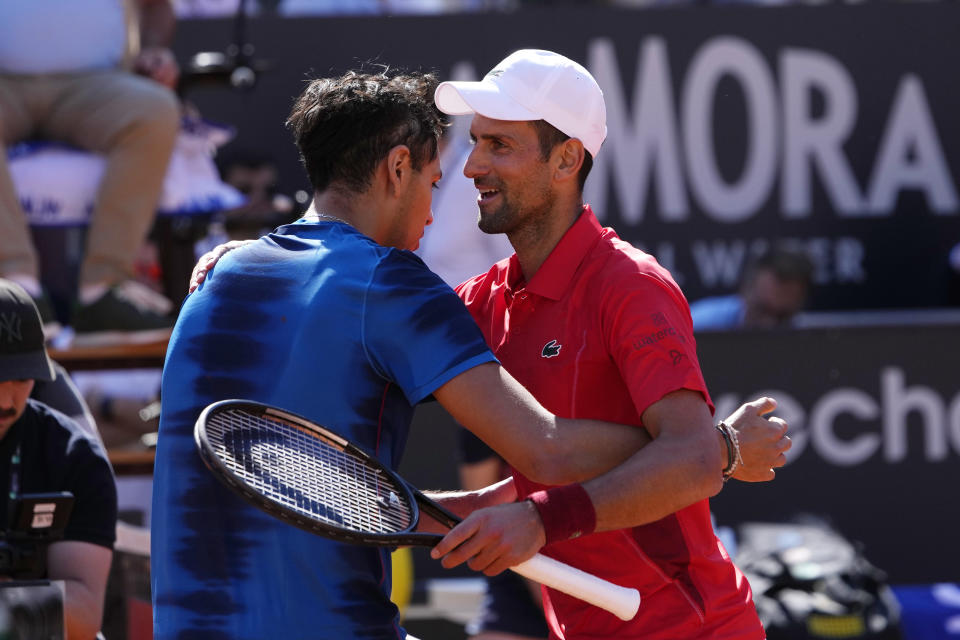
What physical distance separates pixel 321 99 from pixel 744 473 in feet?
3.48

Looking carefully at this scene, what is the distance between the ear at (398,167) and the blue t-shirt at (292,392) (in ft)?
0.64

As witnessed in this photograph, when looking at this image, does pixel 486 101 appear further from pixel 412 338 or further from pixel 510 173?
pixel 412 338

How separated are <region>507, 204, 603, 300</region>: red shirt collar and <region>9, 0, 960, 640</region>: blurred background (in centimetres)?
303

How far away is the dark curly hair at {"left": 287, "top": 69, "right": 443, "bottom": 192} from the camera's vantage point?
250 cm

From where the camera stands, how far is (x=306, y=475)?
2.25 m

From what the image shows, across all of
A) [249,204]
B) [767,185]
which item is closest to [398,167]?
[249,204]

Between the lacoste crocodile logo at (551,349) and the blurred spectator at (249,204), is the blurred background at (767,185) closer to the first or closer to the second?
the blurred spectator at (249,204)

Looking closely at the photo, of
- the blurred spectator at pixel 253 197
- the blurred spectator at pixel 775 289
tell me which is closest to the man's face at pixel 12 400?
the blurred spectator at pixel 253 197

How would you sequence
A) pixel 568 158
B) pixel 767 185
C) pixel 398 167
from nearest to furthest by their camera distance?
1. pixel 398 167
2. pixel 568 158
3. pixel 767 185

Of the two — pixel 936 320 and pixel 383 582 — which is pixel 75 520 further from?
pixel 936 320

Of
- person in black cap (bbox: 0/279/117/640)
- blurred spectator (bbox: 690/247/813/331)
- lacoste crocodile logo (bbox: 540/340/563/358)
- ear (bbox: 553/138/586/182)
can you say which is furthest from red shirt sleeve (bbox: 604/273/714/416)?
blurred spectator (bbox: 690/247/813/331)

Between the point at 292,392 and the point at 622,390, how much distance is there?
689 mm

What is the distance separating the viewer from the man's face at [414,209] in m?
2.56

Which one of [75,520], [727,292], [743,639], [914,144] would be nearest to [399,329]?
[743,639]
